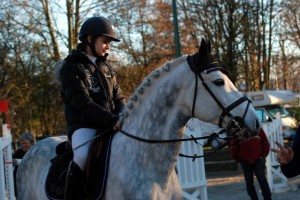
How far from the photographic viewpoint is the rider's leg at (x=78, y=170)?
16.5 ft

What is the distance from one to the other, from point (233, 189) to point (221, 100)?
1011 centimetres

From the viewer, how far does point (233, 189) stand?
14.2 meters

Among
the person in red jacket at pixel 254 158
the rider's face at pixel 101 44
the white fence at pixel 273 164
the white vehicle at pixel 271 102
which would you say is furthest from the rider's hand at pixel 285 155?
the white vehicle at pixel 271 102

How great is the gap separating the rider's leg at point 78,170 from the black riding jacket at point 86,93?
0.43ft

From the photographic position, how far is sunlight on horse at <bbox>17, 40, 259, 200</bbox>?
4.59 m

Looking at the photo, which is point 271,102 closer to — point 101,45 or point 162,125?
point 101,45

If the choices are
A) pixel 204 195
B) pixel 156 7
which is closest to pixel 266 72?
pixel 156 7

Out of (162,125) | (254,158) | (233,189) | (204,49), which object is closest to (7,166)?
(162,125)

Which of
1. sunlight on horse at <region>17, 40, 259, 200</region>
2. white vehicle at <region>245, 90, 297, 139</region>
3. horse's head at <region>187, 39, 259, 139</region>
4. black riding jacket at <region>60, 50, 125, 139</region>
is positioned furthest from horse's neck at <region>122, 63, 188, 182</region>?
white vehicle at <region>245, 90, 297, 139</region>

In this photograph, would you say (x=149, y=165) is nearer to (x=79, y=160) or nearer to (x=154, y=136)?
(x=154, y=136)

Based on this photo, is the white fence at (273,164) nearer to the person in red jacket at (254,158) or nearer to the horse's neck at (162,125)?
the person in red jacket at (254,158)

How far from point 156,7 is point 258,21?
698 centimetres

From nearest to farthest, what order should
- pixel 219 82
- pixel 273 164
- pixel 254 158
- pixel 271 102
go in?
1. pixel 219 82
2. pixel 254 158
3. pixel 273 164
4. pixel 271 102

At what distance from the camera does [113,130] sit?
5.14 m
